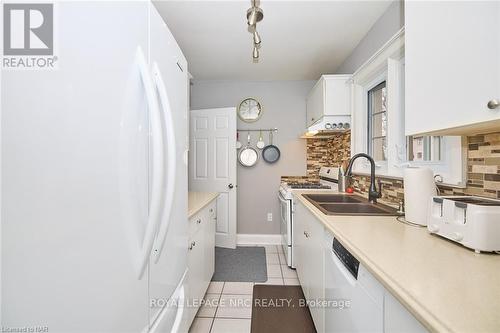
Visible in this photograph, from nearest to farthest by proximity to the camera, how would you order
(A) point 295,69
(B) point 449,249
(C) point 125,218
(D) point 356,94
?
(C) point 125,218 → (B) point 449,249 → (D) point 356,94 → (A) point 295,69

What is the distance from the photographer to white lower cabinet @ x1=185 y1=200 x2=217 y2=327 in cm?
145

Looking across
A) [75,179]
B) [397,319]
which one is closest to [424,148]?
[397,319]

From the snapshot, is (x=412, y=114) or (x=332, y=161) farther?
(x=332, y=161)

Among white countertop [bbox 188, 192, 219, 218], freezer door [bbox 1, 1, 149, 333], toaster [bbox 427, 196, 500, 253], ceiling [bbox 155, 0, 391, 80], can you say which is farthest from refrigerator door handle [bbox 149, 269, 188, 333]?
ceiling [bbox 155, 0, 391, 80]

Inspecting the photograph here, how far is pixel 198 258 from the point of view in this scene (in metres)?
1.64

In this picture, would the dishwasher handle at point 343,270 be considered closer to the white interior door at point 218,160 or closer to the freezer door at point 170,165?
the freezer door at point 170,165

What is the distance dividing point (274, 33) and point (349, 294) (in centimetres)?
224

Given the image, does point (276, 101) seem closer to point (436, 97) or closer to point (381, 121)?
point (381, 121)

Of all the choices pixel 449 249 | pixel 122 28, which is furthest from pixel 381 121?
pixel 122 28

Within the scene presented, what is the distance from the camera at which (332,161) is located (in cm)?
326

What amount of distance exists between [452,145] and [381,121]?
1.04 metres

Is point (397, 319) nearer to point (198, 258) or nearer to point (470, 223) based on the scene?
point (470, 223)

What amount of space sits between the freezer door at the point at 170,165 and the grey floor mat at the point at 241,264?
55.0 inches

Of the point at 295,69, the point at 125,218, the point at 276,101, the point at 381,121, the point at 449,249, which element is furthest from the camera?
the point at 276,101
